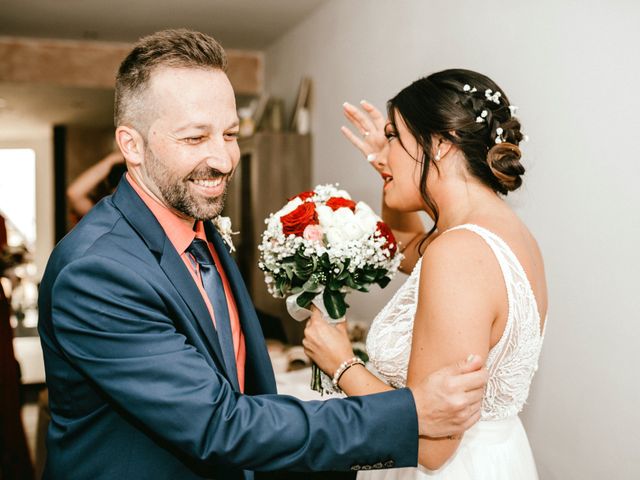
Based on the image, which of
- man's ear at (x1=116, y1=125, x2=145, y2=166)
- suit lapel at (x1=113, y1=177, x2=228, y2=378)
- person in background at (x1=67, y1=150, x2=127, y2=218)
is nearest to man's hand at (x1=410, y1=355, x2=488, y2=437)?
suit lapel at (x1=113, y1=177, x2=228, y2=378)

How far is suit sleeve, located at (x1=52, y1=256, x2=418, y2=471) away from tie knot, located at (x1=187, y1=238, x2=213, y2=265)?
28 cm

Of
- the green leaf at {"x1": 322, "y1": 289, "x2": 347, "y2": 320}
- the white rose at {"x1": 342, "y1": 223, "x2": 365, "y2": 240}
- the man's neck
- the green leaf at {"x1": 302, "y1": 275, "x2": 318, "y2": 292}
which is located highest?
the man's neck

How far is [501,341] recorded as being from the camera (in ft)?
4.71

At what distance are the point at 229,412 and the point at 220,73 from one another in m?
0.71

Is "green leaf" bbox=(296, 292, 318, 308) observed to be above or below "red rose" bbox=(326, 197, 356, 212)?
below

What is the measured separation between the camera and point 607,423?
7.00 feet

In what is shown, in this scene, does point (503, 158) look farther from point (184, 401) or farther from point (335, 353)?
point (184, 401)

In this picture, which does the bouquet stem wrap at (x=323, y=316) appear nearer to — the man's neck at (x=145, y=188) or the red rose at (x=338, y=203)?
the red rose at (x=338, y=203)

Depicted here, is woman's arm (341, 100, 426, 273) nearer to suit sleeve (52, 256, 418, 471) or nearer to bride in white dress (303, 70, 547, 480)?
bride in white dress (303, 70, 547, 480)

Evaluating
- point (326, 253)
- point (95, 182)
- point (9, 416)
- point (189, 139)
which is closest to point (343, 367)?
point (326, 253)

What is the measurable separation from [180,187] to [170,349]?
1.25ft

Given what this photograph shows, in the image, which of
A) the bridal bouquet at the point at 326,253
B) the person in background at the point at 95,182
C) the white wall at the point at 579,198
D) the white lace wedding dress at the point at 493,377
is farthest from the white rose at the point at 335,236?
the person in background at the point at 95,182

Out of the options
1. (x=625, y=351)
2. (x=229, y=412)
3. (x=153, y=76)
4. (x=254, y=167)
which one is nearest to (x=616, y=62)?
(x=625, y=351)

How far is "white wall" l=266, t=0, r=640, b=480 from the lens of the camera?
204 centimetres
